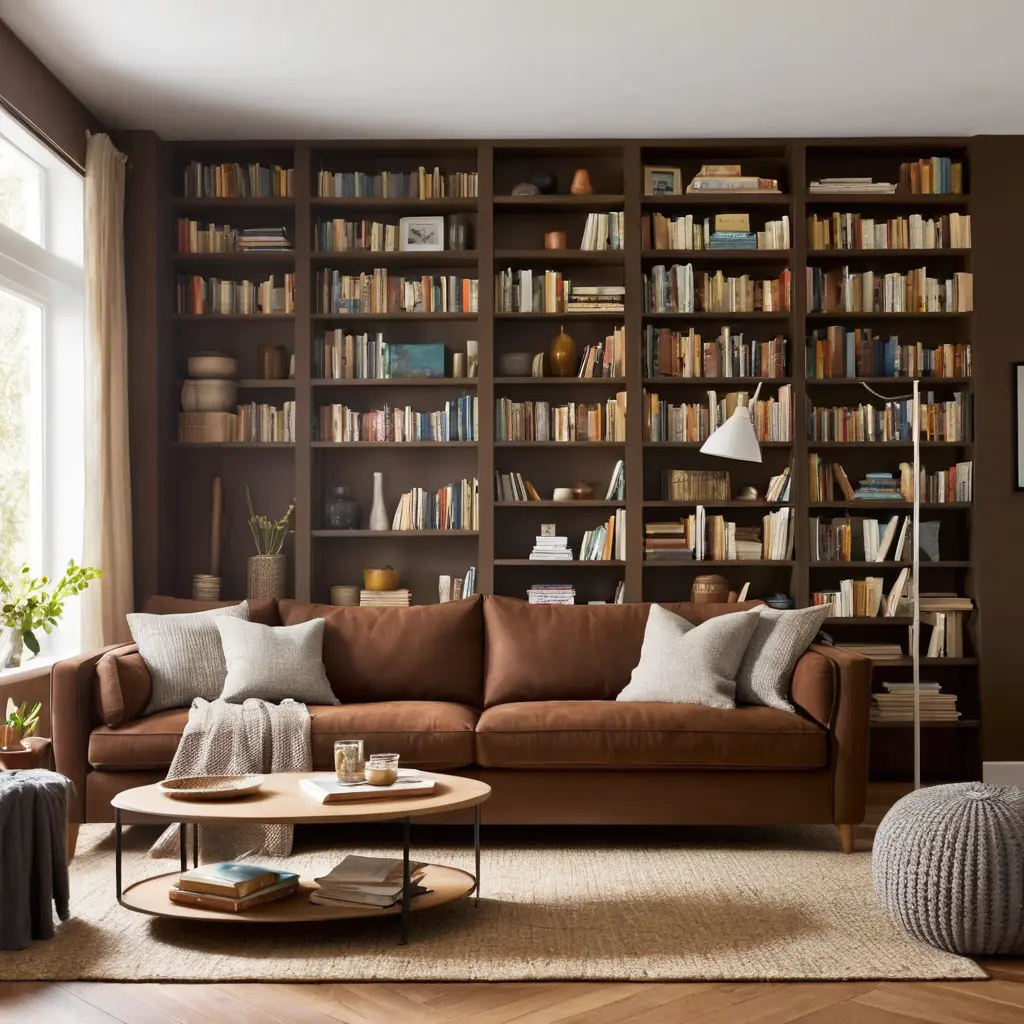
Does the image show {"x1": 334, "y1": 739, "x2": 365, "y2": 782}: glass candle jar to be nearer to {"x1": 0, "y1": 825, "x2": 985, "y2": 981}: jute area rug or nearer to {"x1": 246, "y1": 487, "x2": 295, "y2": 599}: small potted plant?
{"x1": 0, "y1": 825, "x2": 985, "y2": 981}: jute area rug

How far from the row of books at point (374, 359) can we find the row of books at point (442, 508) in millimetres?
576

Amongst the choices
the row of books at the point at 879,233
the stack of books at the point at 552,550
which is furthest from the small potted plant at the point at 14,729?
the row of books at the point at 879,233

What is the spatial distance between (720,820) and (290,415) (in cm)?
289

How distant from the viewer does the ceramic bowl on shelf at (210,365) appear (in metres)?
5.89

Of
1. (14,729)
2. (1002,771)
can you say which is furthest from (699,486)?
(14,729)

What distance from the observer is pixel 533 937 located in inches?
131

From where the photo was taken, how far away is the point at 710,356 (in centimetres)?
590

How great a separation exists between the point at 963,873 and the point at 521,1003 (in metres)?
1.20

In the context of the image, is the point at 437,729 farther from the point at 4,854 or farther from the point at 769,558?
the point at 769,558

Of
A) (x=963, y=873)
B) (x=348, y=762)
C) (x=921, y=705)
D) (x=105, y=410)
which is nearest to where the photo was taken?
(x=963, y=873)

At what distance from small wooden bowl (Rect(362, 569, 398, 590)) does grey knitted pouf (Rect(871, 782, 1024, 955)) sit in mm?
3143

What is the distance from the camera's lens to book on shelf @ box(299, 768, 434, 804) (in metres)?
3.35

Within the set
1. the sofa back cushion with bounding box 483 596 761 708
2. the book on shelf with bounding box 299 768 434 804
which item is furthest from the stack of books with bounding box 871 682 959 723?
the book on shelf with bounding box 299 768 434 804

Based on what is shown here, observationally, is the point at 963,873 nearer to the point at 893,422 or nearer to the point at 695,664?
the point at 695,664
